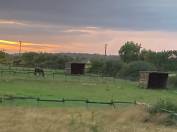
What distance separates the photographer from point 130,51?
13262 centimetres

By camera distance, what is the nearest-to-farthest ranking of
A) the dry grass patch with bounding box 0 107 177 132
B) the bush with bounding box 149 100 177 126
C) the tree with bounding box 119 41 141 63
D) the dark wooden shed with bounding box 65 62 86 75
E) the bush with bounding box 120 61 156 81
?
the dry grass patch with bounding box 0 107 177 132, the bush with bounding box 149 100 177 126, the bush with bounding box 120 61 156 81, the dark wooden shed with bounding box 65 62 86 75, the tree with bounding box 119 41 141 63

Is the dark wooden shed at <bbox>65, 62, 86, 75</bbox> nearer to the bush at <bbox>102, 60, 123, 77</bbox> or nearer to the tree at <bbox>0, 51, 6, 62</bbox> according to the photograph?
the bush at <bbox>102, 60, 123, 77</bbox>

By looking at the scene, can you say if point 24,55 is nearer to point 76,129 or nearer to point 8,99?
point 8,99

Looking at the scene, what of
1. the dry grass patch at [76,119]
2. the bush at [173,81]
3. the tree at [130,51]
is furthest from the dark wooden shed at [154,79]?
the tree at [130,51]

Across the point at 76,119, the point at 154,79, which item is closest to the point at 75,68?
the point at 154,79

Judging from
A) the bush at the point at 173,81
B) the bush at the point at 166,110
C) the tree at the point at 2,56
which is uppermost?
the tree at the point at 2,56

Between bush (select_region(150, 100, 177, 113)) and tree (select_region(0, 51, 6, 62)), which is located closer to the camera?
bush (select_region(150, 100, 177, 113))

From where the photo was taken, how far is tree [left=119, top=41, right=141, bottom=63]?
131250 mm

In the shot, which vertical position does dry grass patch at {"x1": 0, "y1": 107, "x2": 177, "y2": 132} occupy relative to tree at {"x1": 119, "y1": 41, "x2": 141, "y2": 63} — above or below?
below

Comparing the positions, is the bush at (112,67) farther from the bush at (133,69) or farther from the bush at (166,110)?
the bush at (166,110)

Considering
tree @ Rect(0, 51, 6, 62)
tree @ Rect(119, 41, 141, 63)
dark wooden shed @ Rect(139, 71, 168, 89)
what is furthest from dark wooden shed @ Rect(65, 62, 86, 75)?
tree @ Rect(0, 51, 6, 62)

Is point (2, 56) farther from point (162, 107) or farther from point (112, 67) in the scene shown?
point (162, 107)

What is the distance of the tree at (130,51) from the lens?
131 m

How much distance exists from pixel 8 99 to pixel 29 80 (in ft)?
104
